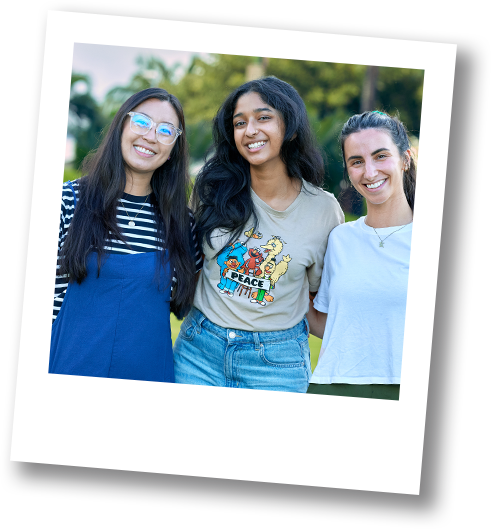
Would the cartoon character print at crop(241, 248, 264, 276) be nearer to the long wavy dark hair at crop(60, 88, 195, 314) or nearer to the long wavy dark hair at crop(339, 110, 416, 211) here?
the long wavy dark hair at crop(60, 88, 195, 314)

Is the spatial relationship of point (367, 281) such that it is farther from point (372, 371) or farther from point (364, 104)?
point (364, 104)

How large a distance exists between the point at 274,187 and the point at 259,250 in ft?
1.51

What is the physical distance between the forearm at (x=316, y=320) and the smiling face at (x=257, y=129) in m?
1.11

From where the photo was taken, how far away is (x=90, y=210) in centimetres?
344

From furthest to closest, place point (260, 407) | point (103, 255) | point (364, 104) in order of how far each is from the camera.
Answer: point (364, 104), point (260, 407), point (103, 255)

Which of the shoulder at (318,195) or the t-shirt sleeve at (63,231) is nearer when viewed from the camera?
the t-shirt sleeve at (63,231)

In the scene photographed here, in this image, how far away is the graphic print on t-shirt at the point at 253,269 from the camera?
3529 millimetres

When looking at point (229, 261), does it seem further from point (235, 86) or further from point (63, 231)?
point (235, 86)

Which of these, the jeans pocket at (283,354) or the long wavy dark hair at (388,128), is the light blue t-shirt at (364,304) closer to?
the jeans pocket at (283,354)

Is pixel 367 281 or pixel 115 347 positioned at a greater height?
pixel 367 281

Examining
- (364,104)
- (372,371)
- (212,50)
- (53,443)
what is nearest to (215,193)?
(212,50)

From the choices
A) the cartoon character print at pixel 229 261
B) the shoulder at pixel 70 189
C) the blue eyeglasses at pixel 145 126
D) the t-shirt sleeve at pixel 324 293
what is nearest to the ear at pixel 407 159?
the t-shirt sleeve at pixel 324 293

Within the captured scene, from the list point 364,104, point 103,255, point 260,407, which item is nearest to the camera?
point 103,255

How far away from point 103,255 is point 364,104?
1054 centimetres
